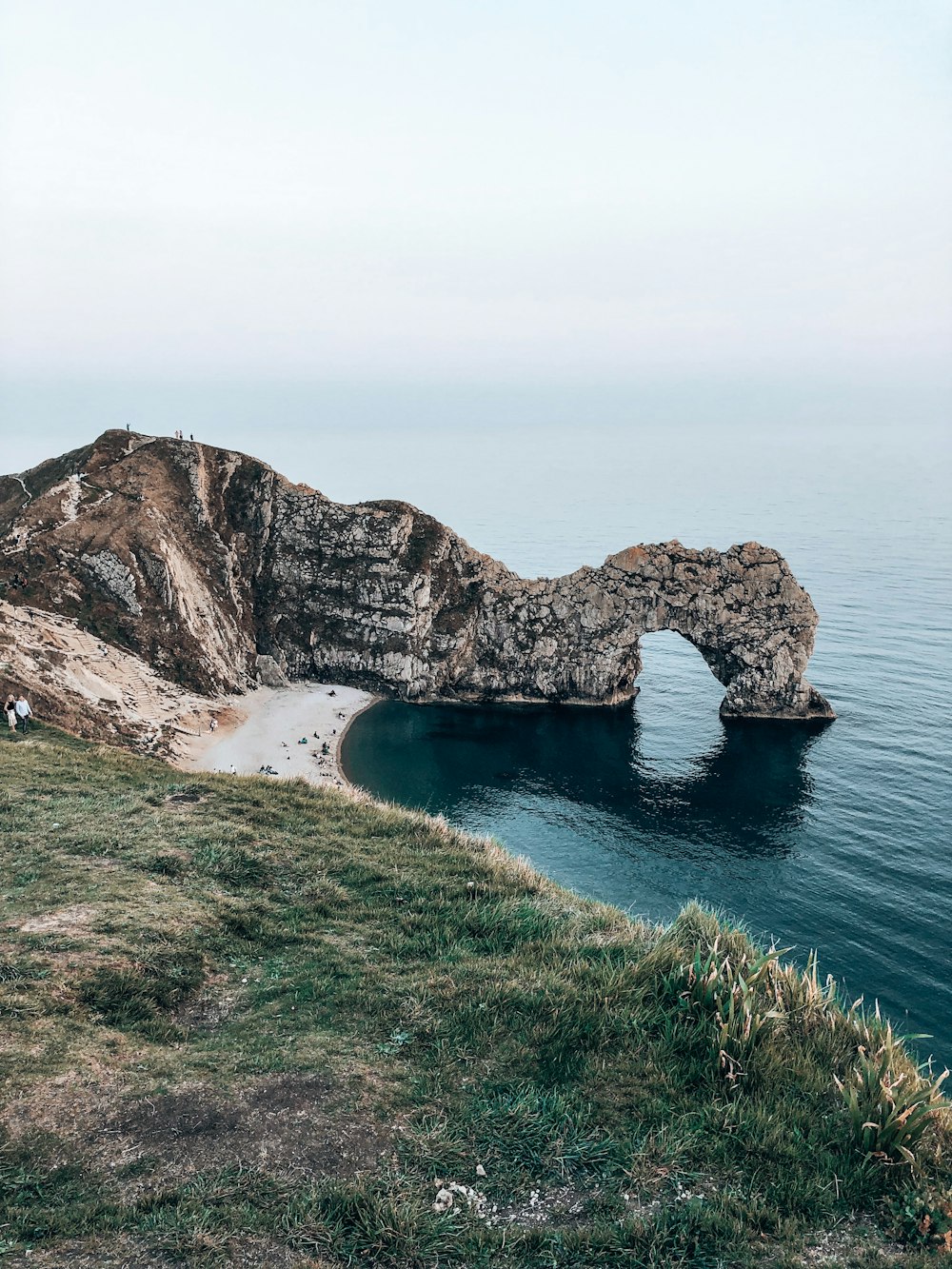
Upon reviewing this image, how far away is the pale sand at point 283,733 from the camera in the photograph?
6494cm

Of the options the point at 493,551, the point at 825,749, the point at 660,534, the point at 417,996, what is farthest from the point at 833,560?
the point at 417,996

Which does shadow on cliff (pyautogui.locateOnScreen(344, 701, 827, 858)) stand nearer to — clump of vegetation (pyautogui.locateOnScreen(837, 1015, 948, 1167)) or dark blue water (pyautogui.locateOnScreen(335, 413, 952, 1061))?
dark blue water (pyautogui.locateOnScreen(335, 413, 952, 1061))

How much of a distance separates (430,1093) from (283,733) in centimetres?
6649

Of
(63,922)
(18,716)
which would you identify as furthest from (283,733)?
(63,922)

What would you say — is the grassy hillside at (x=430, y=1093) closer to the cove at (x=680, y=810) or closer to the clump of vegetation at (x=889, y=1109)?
the clump of vegetation at (x=889, y=1109)

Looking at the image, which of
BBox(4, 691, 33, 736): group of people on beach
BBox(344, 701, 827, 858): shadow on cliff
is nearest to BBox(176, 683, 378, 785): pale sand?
BBox(344, 701, 827, 858): shadow on cliff

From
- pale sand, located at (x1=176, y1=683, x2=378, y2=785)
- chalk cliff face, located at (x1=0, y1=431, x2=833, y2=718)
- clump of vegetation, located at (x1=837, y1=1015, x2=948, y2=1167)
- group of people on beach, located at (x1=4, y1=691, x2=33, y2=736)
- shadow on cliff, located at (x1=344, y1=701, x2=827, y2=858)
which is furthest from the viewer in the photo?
chalk cliff face, located at (x1=0, y1=431, x2=833, y2=718)

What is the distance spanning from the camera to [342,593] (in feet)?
291

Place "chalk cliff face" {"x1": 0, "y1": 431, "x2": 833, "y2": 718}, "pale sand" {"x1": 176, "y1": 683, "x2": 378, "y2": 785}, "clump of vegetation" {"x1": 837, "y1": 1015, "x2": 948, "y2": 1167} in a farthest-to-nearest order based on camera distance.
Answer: "chalk cliff face" {"x1": 0, "y1": 431, "x2": 833, "y2": 718}, "pale sand" {"x1": 176, "y1": 683, "x2": 378, "y2": 785}, "clump of vegetation" {"x1": 837, "y1": 1015, "x2": 948, "y2": 1167}

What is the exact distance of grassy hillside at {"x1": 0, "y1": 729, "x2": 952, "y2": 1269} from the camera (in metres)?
8.00

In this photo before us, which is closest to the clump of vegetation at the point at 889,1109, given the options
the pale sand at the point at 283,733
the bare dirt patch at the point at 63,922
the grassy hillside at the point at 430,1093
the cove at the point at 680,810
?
the grassy hillside at the point at 430,1093

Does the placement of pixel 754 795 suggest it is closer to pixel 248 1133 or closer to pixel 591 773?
pixel 591 773

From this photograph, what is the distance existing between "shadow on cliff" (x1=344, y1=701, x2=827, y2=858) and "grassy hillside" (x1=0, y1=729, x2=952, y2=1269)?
39.6 m

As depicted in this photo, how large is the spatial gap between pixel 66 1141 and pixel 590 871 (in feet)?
→ 143
